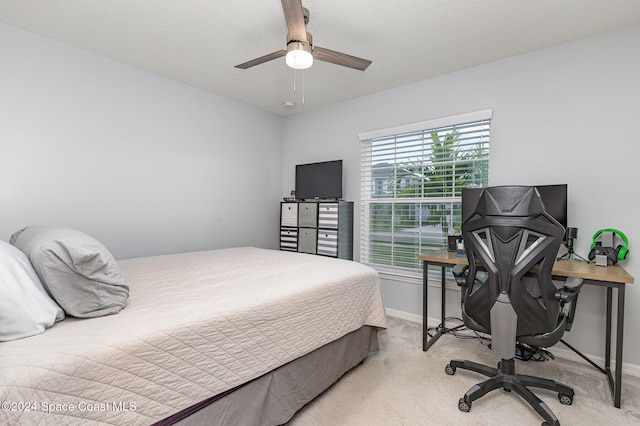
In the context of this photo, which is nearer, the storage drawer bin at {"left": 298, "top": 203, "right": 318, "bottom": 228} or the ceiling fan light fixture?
the ceiling fan light fixture

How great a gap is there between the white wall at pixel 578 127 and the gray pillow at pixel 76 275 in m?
2.88

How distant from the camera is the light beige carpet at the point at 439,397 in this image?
1733mm

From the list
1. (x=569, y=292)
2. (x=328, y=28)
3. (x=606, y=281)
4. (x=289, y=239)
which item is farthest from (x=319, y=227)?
(x=606, y=281)

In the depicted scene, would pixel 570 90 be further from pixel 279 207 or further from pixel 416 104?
pixel 279 207

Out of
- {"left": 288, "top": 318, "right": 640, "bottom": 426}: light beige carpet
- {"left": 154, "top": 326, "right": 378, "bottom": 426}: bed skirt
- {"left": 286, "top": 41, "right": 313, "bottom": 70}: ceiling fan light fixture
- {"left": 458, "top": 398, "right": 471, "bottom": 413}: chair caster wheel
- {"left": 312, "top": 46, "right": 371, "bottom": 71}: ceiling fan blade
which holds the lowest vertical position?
{"left": 288, "top": 318, "right": 640, "bottom": 426}: light beige carpet

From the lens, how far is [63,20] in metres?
2.29

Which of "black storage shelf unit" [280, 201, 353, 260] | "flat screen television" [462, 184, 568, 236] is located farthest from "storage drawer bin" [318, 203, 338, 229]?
"flat screen television" [462, 184, 568, 236]

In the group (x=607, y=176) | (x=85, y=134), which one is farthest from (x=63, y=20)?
(x=607, y=176)

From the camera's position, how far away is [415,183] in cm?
338

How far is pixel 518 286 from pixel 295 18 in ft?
6.69

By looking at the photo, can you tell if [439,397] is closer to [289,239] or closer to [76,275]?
[76,275]

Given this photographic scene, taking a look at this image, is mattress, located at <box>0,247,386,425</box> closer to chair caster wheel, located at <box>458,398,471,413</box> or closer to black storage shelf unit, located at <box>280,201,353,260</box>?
chair caster wheel, located at <box>458,398,471,413</box>

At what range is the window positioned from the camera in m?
3.03

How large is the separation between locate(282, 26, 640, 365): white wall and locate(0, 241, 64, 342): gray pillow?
3.06 meters
